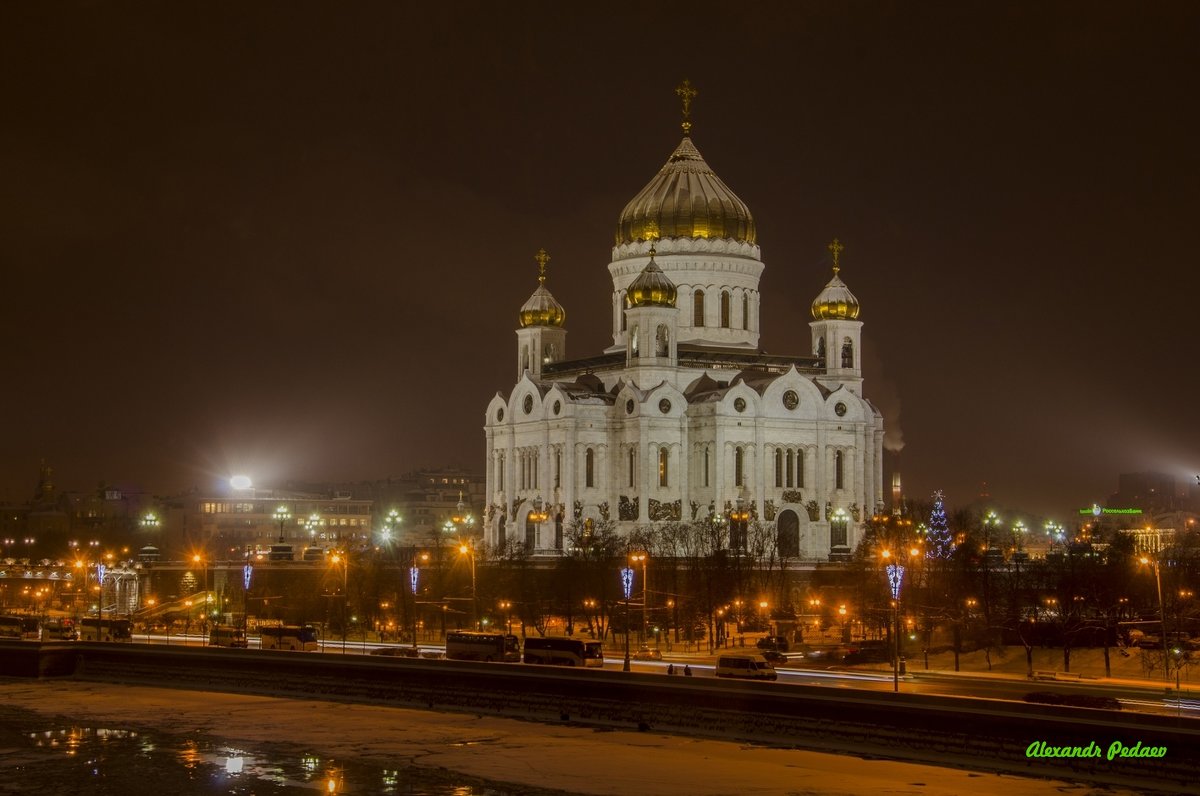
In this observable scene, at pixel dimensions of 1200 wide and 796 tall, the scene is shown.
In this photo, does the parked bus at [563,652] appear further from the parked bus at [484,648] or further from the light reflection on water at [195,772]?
the light reflection on water at [195,772]

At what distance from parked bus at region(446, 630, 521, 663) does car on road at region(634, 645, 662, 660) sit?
5.74 meters

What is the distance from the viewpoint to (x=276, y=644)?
2655 inches

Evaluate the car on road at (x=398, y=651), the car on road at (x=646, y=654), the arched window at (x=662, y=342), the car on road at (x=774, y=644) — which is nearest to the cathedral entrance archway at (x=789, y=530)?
the arched window at (x=662, y=342)

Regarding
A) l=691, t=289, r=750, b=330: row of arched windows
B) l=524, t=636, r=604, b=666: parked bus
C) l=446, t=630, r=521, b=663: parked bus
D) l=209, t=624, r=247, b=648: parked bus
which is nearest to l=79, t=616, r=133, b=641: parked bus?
l=209, t=624, r=247, b=648: parked bus

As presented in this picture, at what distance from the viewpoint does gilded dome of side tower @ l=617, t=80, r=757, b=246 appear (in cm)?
10394

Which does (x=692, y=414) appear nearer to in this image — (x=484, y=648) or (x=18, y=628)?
(x=18, y=628)

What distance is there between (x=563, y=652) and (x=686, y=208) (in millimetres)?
49655

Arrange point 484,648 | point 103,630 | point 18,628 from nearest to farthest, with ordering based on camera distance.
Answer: point 484,648
point 103,630
point 18,628

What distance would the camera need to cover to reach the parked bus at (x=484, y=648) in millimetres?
59594

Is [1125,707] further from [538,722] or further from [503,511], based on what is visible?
[503,511]

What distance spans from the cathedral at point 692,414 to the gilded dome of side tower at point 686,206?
0.28ft

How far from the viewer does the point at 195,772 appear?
41.8 m

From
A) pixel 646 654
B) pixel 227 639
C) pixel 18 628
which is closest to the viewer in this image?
pixel 646 654

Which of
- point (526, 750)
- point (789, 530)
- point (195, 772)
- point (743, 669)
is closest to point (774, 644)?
point (743, 669)
